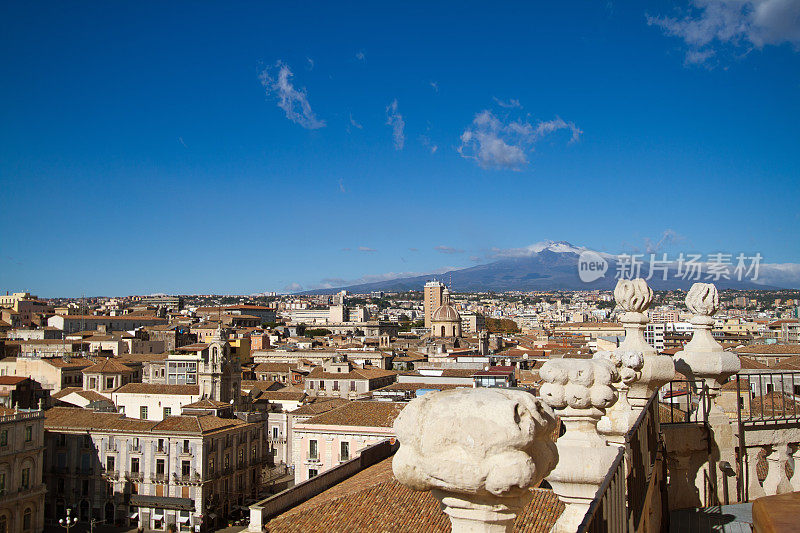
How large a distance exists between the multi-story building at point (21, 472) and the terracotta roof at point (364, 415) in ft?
47.4

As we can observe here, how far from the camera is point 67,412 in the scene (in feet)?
134

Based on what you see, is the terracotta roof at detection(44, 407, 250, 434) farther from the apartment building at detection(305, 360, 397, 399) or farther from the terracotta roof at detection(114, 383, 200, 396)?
the apartment building at detection(305, 360, 397, 399)

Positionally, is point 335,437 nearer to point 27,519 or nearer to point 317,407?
point 317,407

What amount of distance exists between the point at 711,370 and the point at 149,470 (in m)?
36.2

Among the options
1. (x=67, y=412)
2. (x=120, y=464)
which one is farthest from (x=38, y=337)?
(x=120, y=464)

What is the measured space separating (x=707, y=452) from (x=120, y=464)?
122 ft

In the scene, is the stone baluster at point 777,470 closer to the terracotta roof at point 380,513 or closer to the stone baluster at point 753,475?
the stone baluster at point 753,475

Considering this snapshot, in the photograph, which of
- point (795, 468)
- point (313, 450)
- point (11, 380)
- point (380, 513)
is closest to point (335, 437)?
point (313, 450)

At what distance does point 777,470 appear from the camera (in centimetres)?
703

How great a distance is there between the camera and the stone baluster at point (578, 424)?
144 inches

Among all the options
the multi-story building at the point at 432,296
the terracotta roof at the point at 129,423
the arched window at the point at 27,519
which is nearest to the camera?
the arched window at the point at 27,519

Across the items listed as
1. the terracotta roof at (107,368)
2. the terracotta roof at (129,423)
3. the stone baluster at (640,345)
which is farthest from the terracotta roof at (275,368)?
the stone baluster at (640,345)

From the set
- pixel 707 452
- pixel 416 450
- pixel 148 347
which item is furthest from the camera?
pixel 148 347

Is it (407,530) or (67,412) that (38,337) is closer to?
(67,412)
